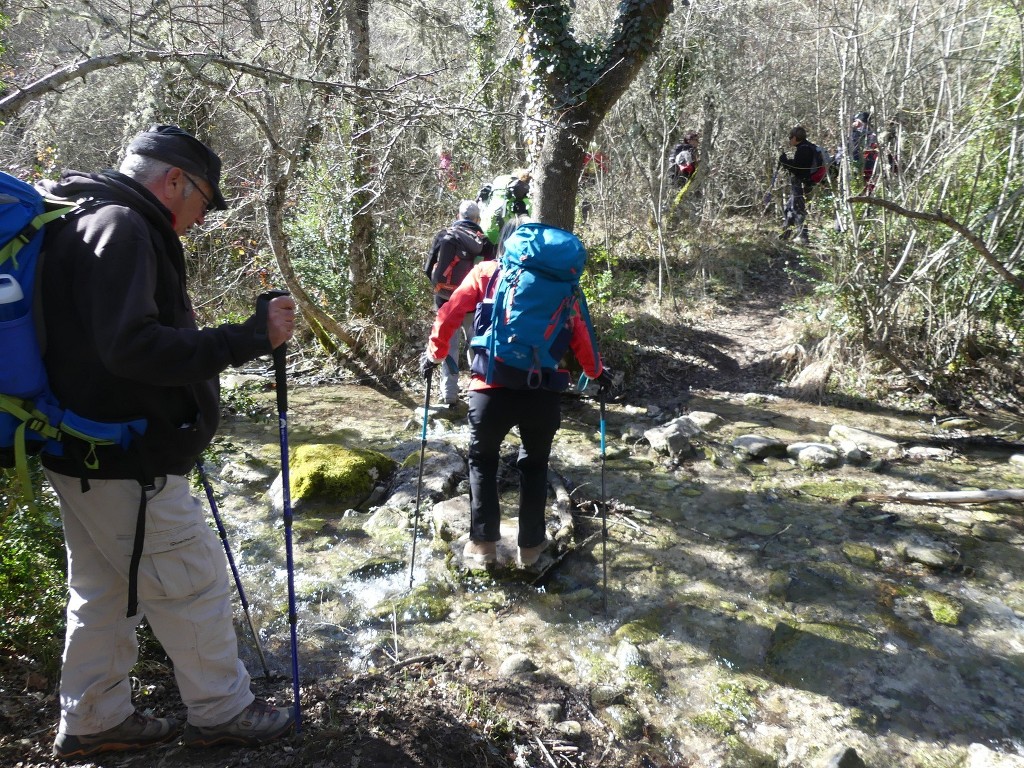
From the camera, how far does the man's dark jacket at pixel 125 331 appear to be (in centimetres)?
202

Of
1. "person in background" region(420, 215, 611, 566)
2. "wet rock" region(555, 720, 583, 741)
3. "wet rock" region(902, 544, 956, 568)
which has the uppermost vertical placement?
"person in background" region(420, 215, 611, 566)

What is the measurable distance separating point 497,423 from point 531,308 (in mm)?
697

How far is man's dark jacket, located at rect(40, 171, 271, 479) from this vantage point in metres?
2.02

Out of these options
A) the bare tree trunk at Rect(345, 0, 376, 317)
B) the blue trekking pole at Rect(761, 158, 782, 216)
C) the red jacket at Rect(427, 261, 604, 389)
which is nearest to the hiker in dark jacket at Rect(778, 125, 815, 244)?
the blue trekking pole at Rect(761, 158, 782, 216)

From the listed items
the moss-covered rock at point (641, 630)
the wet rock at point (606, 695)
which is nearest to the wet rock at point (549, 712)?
the wet rock at point (606, 695)

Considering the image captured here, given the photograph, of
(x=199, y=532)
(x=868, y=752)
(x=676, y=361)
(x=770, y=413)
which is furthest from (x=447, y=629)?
(x=676, y=361)

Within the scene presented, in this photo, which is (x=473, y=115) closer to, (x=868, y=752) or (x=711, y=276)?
(x=868, y=752)

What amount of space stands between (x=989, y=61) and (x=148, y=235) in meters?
7.41

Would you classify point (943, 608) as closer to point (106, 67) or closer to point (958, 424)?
point (958, 424)

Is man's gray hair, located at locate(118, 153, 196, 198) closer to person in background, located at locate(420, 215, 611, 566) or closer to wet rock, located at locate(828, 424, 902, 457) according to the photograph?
person in background, located at locate(420, 215, 611, 566)

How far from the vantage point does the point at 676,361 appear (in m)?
8.73

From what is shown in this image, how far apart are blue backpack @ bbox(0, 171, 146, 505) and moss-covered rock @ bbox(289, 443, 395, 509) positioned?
324 cm

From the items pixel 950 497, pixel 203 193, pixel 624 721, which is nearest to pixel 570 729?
pixel 624 721

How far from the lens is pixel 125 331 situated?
1.99 metres
